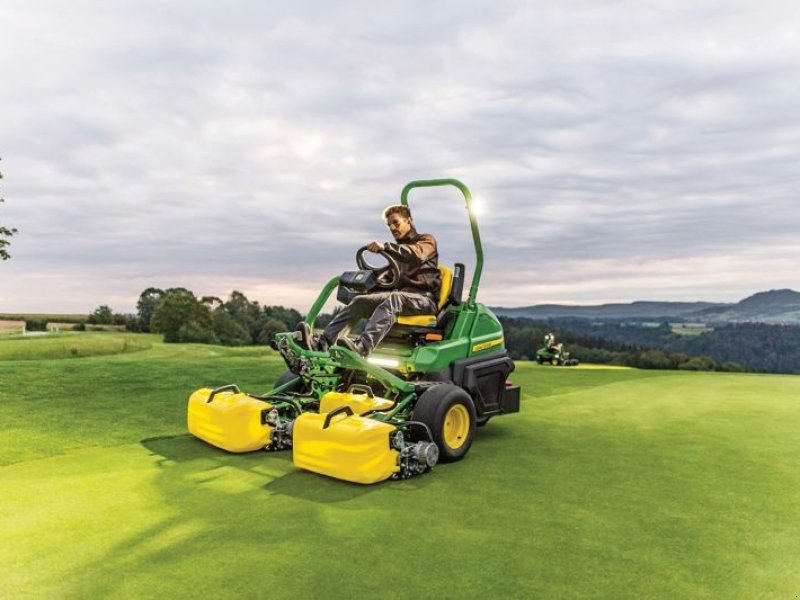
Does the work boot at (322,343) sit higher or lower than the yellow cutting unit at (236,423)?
higher

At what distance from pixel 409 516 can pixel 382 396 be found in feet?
9.49

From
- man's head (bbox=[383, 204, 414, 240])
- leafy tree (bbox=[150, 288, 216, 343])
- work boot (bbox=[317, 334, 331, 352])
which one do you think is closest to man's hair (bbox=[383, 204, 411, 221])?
man's head (bbox=[383, 204, 414, 240])

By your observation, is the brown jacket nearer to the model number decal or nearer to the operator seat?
the operator seat

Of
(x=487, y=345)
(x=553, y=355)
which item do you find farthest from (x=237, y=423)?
(x=553, y=355)

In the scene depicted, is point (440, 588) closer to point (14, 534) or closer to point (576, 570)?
point (576, 570)

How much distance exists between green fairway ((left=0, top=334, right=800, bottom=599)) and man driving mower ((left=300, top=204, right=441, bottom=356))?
189 centimetres

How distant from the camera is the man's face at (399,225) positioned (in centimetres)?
817

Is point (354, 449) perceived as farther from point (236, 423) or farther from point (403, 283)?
point (403, 283)

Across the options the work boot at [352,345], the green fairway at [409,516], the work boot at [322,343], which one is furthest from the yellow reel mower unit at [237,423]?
the work boot at [352,345]

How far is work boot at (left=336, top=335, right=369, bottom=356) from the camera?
6957 mm

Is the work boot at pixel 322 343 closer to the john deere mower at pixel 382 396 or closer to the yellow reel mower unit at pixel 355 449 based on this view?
the john deere mower at pixel 382 396

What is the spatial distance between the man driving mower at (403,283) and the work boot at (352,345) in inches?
21.1

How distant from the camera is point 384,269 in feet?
26.7

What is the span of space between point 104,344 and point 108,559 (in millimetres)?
16356
